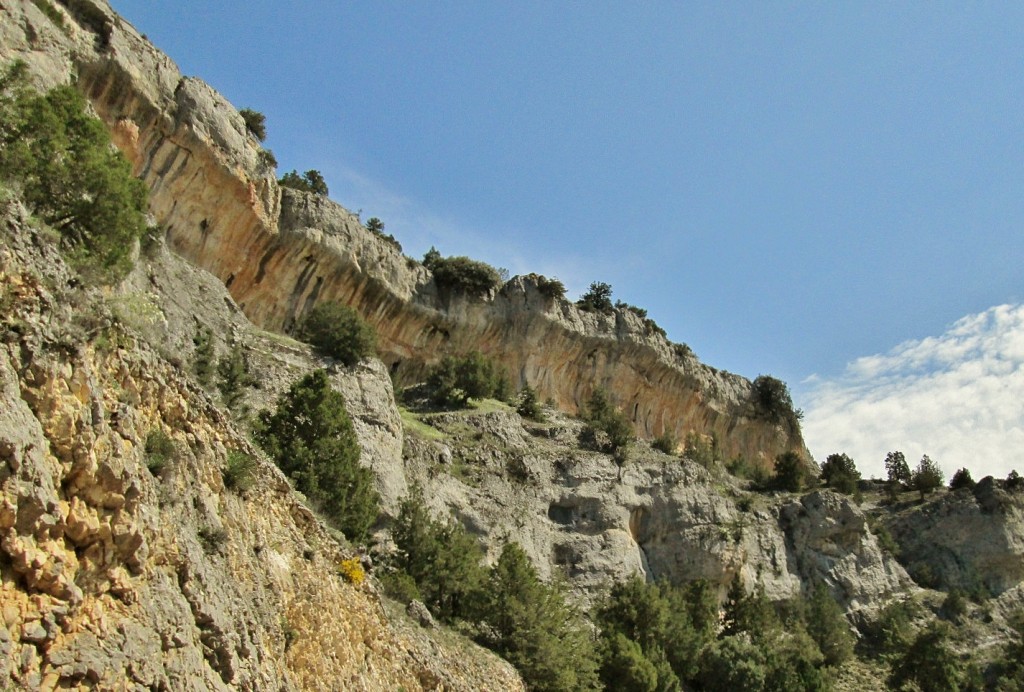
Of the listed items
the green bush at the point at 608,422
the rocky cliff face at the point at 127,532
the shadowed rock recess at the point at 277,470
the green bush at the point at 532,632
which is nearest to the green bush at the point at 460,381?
→ the shadowed rock recess at the point at 277,470

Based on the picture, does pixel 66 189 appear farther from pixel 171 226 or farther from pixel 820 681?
pixel 820 681

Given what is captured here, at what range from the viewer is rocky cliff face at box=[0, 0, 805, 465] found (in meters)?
29.9

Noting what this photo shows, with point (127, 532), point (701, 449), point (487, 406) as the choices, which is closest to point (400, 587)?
point (127, 532)

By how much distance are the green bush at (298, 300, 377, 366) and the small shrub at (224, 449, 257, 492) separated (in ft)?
64.3

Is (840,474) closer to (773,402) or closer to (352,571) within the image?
(773,402)

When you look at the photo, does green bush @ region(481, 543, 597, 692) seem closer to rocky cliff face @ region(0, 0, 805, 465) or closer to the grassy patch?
the grassy patch

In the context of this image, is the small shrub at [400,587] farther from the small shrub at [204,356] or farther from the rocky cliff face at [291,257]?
the rocky cliff face at [291,257]

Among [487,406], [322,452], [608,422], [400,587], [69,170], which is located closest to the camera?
[69,170]

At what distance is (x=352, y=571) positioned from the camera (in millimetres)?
14656

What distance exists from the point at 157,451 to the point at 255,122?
107 feet

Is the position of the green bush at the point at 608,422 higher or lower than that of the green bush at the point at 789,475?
lower

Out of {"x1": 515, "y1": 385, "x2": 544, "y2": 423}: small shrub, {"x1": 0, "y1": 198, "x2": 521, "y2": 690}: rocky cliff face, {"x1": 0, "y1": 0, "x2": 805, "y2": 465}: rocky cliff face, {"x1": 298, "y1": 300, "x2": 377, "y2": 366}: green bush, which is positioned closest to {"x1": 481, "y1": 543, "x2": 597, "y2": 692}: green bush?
{"x1": 0, "y1": 198, "x2": 521, "y2": 690}: rocky cliff face

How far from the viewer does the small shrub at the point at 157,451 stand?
10.3 meters

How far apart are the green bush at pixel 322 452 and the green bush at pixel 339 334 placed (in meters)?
8.15
